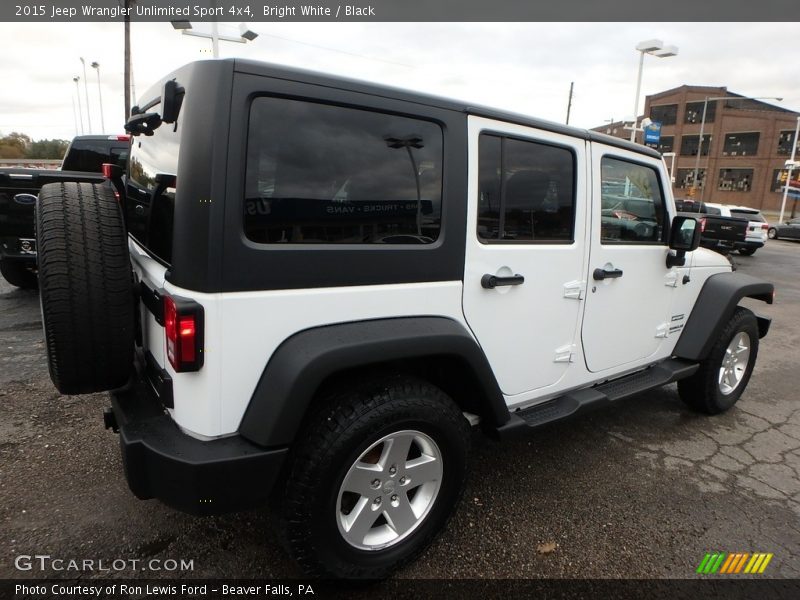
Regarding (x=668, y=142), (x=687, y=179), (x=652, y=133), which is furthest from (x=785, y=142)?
(x=652, y=133)

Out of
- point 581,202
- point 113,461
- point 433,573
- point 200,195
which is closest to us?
point 200,195

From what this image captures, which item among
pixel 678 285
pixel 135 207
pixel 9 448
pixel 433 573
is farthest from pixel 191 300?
pixel 678 285

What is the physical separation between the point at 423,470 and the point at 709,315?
2.62m

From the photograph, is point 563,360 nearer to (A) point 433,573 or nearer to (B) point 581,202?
(B) point 581,202

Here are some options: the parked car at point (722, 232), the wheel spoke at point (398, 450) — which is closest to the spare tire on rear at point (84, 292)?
the wheel spoke at point (398, 450)

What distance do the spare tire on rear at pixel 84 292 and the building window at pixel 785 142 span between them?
2588 inches

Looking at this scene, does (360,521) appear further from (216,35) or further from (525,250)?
(216,35)

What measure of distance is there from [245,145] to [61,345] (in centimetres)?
102

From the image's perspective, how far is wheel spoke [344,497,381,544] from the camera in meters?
2.02

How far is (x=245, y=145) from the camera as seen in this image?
1673 mm

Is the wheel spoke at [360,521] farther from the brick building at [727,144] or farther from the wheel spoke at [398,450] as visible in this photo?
the brick building at [727,144]

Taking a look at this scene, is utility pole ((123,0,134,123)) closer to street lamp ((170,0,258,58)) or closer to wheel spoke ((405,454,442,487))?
street lamp ((170,0,258,58))

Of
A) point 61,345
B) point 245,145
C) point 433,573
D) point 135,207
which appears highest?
point 245,145

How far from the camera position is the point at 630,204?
3.10 meters
